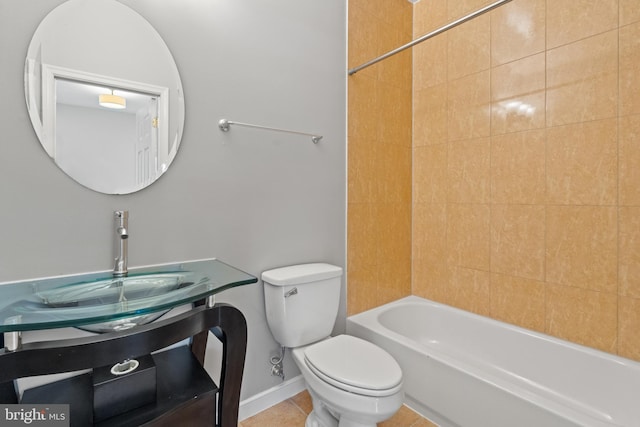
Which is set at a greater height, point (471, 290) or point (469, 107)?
point (469, 107)

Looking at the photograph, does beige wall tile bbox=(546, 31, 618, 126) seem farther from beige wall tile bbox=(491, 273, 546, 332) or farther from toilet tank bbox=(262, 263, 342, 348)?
toilet tank bbox=(262, 263, 342, 348)

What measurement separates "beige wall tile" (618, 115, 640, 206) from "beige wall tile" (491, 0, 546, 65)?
0.60 metres

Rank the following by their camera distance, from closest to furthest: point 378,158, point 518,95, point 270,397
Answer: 1. point 270,397
2. point 518,95
3. point 378,158

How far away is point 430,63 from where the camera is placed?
2.21 m

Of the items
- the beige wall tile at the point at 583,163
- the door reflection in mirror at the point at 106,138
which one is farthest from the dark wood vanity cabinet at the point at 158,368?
the beige wall tile at the point at 583,163

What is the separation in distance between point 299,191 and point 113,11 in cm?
110

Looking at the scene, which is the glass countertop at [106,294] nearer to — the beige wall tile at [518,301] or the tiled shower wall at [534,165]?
the tiled shower wall at [534,165]

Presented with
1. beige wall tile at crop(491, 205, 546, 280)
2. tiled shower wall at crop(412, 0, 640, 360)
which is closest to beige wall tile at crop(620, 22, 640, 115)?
tiled shower wall at crop(412, 0, 640, 360)

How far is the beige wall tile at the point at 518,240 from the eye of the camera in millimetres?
1732

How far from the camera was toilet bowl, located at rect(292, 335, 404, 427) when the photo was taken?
46.2 inches

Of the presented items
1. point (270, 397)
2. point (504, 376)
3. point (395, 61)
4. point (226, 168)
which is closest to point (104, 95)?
point (226, 168)

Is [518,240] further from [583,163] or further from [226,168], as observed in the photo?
[226,168]

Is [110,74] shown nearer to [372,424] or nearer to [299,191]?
[299,191]

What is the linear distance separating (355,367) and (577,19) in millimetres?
2048
